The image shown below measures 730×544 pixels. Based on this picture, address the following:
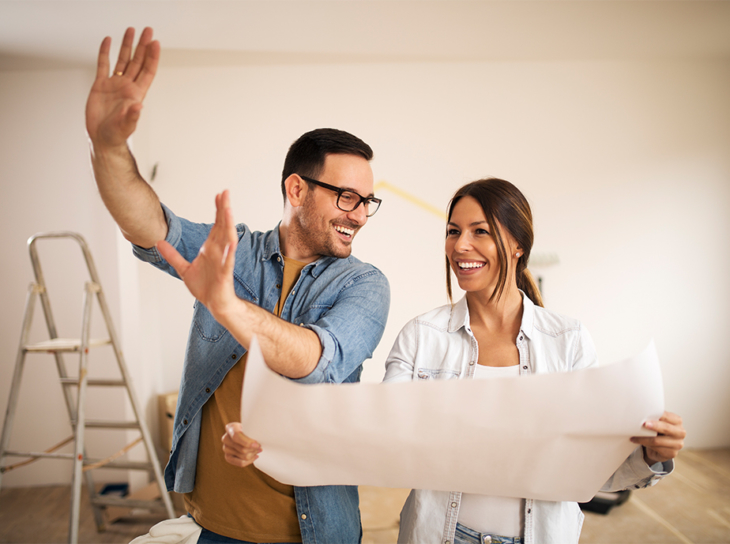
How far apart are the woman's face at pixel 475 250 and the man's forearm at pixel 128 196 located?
754 mm

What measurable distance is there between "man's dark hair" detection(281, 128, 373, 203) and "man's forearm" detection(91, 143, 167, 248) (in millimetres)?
396

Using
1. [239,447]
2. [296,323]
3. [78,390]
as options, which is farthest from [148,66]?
[78,390]

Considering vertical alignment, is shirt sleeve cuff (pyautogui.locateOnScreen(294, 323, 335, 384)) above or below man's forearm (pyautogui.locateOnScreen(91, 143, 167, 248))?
below

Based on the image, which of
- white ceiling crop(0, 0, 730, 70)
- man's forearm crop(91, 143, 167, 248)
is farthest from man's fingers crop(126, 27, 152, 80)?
white ceiling crop(0, 0, 730, 70)

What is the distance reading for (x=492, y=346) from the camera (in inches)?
48.6

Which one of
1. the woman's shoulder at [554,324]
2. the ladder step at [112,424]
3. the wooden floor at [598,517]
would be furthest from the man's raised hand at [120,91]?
the wooden floor at [598,517]

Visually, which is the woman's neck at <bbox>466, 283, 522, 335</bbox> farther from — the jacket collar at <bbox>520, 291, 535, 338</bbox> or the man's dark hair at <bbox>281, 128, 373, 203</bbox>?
the man's dark hair at <bbox>281, 128, 373, 203</bbox>

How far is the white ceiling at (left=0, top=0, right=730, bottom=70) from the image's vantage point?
2725mm

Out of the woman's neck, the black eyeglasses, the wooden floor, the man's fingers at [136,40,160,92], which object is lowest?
the wooden floor

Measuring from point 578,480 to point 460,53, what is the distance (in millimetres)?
3340

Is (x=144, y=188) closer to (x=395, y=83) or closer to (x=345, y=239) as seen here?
(x=345, y=239)

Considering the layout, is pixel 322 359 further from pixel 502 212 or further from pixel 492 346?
pixel 502 212

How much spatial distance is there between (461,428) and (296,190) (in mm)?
779

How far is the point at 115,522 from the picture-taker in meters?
2.74
